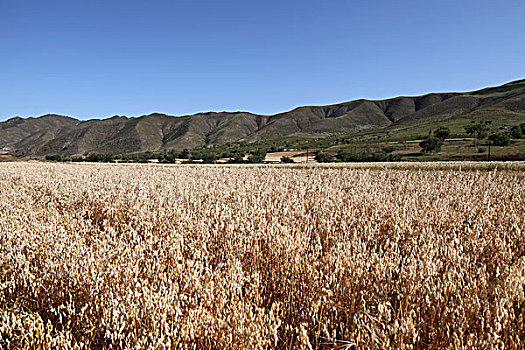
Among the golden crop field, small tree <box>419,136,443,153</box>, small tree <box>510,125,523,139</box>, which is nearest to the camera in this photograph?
the golden crop field

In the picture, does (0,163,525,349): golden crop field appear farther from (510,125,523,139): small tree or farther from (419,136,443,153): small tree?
(510,125,523,139): small tree

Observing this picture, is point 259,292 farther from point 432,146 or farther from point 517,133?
point 517,133

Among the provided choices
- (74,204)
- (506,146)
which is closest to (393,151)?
(506,146)

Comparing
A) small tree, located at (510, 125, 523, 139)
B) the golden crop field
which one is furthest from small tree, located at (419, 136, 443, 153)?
the golden crop field

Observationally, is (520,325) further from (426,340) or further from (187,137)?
(187,137)

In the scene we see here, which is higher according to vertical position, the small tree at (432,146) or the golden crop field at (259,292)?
the small tree at (432,146)

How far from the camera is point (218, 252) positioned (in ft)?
11.9

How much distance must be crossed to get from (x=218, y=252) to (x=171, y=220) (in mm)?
1273

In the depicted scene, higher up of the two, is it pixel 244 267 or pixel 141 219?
pixel 141 219

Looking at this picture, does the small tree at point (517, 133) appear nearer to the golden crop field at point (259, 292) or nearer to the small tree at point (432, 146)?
the small tree at point (432, 146)

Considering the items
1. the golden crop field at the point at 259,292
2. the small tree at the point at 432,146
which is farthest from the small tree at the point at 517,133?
the golden crop field at the point at 259,292

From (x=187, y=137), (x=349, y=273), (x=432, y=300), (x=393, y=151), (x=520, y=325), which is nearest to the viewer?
(x=520, y=325)

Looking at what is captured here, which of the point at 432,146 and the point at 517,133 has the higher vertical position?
the point at 517,133

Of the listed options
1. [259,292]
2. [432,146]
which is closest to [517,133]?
[432,146]
